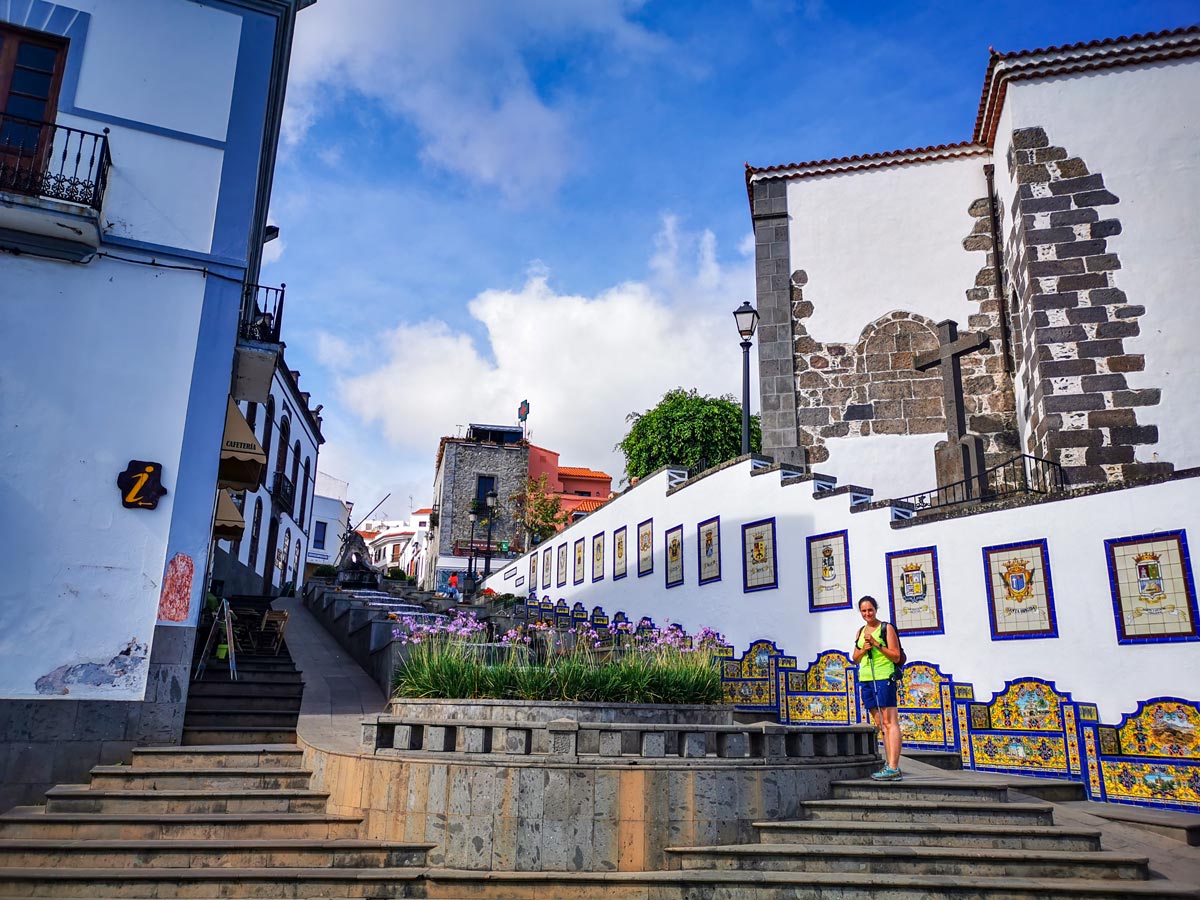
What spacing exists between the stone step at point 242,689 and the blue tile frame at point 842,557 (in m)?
6.50

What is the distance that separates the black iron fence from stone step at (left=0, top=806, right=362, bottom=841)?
740cm

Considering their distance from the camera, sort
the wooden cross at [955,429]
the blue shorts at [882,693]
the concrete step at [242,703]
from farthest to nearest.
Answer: the wooden cross at [955,429] → the concrete step at [242,703] → the blue shorts at [882,693]

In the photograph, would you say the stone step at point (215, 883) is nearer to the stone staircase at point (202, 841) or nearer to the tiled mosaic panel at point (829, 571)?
the stone staircase at point (202, 841)

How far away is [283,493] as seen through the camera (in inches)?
1102

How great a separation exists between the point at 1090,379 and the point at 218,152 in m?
12.1

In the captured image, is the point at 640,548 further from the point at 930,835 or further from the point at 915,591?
the point at 930,835

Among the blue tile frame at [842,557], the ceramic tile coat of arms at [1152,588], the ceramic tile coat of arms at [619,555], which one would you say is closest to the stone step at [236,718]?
the blue tile frame at [842,557]

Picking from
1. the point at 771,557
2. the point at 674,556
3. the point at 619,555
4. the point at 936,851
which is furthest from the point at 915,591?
the point at 619,555

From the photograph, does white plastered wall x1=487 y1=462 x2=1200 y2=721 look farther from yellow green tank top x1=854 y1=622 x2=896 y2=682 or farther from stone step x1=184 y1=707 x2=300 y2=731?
stone step x1=184 y1=707 x2=300 y2=731

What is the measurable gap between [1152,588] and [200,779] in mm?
8948

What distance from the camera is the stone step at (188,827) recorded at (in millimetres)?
7008

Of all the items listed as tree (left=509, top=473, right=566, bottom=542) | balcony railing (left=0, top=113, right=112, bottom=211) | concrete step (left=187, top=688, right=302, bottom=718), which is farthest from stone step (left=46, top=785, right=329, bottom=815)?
tree (left=509, top=473, right=566, bottom=542)

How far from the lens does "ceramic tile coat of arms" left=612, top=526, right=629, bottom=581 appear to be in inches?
689

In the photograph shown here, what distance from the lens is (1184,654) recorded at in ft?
26.1
